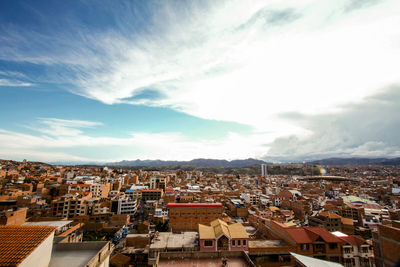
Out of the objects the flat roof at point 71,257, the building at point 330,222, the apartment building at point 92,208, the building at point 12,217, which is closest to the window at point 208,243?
the flat roof at point 71,257

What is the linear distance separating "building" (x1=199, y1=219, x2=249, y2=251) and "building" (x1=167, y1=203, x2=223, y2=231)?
1486cm

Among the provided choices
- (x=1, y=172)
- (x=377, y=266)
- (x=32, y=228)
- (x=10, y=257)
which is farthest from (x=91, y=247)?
(x=1, y=172)

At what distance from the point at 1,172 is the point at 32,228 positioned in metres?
65.2

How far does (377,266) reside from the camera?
19.1 meters

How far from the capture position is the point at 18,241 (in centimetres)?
732

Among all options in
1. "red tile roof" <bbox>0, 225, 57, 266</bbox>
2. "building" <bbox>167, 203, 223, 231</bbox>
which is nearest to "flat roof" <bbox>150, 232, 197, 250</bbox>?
"building" <bbox>167, 203, 223, 231</bbox>

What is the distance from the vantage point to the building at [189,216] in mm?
34062

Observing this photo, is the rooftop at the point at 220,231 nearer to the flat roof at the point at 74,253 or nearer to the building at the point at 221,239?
the building at the point at 221,239

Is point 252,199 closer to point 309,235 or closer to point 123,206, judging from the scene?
point 309,235

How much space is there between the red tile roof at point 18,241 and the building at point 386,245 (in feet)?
78.2

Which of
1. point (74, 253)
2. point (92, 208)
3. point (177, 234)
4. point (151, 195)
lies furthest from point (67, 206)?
point (74, 253)

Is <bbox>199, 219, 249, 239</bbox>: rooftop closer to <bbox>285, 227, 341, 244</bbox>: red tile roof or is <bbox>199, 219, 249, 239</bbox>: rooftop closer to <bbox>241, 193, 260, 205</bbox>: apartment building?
<bbox>285, 227, 341, 244</bbox>: red tile roof

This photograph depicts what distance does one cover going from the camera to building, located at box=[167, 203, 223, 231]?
34.1m

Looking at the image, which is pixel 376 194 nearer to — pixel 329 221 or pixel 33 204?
pixel 329 221
